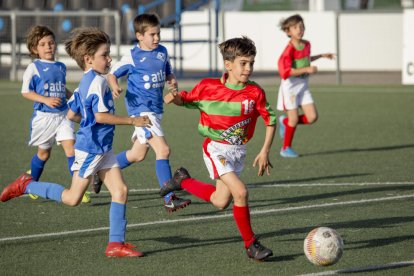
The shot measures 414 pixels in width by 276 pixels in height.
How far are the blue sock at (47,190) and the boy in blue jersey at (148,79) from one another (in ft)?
4.96

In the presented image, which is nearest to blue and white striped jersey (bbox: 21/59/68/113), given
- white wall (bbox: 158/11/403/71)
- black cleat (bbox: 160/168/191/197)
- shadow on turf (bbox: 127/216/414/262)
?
black cleat (bbox: 160/168/191/197)

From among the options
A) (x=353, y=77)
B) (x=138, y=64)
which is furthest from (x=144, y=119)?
(x=353, y=77)

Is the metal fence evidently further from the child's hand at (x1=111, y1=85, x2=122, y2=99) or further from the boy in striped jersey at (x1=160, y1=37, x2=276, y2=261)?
the boy in striped jersey at (x1=160, y1=37, x2=276, y2=261)

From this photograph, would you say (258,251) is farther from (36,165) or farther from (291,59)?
(291,59)

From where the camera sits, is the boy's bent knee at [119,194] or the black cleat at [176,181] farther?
the black cleat at [176,181]

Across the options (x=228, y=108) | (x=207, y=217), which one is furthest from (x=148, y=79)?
(x=228, y=108)

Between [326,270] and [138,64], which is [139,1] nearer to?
[138,64]

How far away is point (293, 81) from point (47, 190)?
608 cm

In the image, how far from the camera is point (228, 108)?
7.74m

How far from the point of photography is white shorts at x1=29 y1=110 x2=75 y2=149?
9.98 m

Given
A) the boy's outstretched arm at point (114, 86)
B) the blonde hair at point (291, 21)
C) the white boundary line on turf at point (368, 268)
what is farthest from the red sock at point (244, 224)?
the blonde hair at point (291, 21)

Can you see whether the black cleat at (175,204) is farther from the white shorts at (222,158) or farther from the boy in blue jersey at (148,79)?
the white shorts at (222,158)

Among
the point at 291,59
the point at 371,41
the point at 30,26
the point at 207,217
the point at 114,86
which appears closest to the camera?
the point at 207,217

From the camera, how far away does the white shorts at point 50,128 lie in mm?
9977
